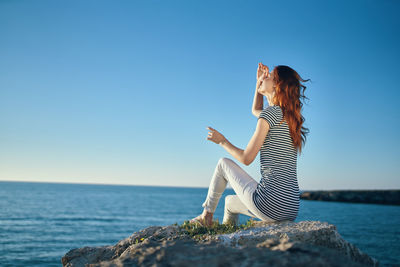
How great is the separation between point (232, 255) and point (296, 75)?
273 cm

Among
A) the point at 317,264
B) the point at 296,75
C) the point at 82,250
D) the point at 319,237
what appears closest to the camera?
the point at 317,264

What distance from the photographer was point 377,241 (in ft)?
67.2

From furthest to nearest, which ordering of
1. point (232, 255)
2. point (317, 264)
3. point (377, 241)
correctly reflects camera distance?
1. point (377, 241)
2. point (232, 255)
3. point (317, 264)

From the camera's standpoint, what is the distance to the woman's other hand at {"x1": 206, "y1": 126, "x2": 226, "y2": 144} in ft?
12.9

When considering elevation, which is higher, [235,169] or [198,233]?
[235,169]

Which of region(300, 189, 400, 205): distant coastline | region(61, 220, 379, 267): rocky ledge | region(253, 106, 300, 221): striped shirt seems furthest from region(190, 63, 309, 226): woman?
region(300, 189, 400, 205): distant coastline

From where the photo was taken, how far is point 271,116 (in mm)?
3781

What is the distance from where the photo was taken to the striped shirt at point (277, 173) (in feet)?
12.3

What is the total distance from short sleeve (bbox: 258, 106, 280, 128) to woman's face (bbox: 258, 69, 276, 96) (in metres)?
0.47

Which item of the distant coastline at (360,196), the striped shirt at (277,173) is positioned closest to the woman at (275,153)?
the striped shirt at (277,173)

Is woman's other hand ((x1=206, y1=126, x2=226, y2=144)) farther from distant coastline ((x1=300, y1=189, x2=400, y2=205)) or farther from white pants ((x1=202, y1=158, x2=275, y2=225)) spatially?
distant coastline ((x1=300, y1=189, x2=400, y2=205))

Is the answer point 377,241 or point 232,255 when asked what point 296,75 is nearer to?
point 232,255

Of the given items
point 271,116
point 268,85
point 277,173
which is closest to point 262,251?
point 277,173

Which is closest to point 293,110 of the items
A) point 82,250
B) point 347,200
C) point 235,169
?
point 235,169
